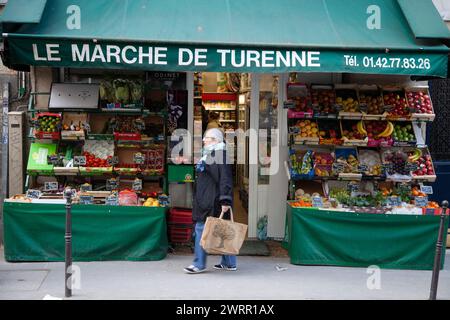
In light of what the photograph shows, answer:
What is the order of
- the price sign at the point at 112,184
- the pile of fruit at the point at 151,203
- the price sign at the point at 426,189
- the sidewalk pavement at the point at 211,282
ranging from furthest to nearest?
1. the price sign at the point at 426,189
2. the price sign at the point at 112,184
3. the pile of fruit at the point at 151,203
4. the sidewalk pavement at the point at 211,282

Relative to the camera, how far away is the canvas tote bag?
8.03 m

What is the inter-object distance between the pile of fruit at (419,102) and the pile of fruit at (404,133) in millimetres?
323

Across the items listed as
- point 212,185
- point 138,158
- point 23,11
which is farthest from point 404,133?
point 23,11

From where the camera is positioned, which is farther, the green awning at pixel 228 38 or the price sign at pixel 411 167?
the price sign at pixel 411 167

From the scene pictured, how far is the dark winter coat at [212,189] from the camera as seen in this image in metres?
8.26

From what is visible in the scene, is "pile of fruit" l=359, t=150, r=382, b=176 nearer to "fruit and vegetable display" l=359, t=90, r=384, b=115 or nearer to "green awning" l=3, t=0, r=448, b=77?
"fruit and vegetable display" l=359, t=90, r=384, b=115

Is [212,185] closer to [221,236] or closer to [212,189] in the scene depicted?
[212,189]

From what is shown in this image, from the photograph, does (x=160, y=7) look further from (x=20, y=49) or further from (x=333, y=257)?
(x=333, y=257)

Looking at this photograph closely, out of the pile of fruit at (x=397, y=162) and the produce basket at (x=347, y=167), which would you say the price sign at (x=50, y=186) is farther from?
the pile of fruit at (x=397, y=162)

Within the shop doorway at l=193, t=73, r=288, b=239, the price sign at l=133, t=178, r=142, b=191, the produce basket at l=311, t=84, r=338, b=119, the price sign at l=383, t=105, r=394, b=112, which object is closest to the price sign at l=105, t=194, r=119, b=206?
the price sign at l=133, t=178, r=142, b=191

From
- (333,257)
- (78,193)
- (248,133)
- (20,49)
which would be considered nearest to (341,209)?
(333,257)

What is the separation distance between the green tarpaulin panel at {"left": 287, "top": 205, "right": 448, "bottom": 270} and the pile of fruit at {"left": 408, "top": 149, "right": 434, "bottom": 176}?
3.55ft

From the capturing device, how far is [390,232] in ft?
29.6

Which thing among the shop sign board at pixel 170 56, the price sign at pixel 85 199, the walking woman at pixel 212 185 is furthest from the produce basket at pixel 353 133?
the price sign at pixel 85 199
